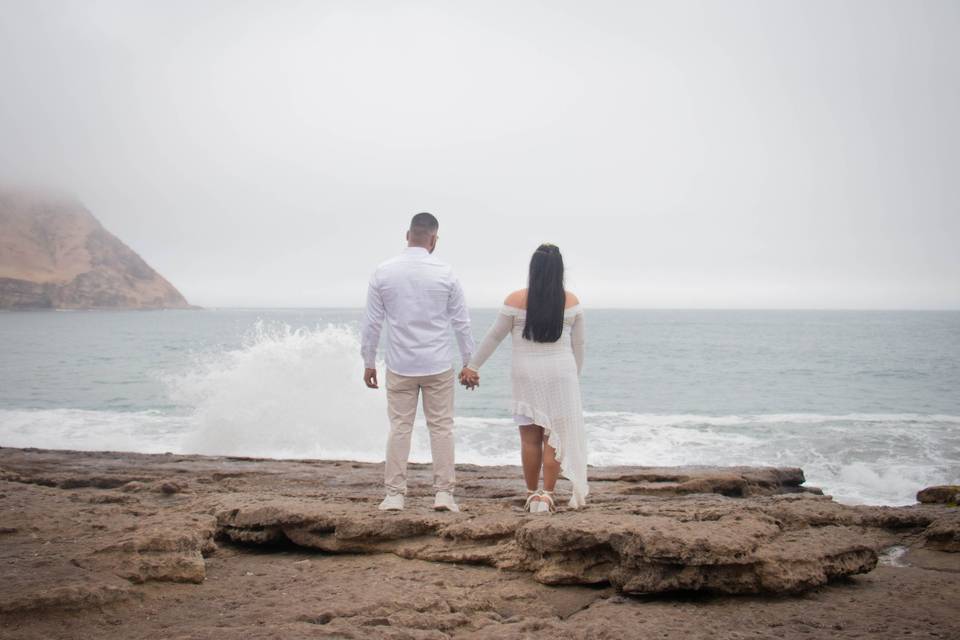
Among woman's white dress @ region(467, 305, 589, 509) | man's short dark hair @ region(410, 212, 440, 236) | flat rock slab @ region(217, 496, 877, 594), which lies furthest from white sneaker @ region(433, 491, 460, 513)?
man's short dark hair @ region(410, 212, 440, 236)

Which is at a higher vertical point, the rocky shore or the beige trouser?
the beige trouser

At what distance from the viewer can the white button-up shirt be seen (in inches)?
187

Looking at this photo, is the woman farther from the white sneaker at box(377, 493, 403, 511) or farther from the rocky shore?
the white sneaker at box(377, 493, 403, 511)

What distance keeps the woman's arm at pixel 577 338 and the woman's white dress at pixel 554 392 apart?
0.06 metres

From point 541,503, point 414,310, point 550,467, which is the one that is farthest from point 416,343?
point 541,503

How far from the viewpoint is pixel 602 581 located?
3.46 m

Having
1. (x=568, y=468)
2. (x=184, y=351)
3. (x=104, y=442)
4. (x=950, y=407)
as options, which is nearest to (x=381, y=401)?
(x=104, y=442)

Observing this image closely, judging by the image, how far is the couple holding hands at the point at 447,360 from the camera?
4727 millimetres

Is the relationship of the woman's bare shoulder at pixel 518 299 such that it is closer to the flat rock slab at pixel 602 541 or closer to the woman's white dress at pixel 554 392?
the woman's white dress at pixel 554 392

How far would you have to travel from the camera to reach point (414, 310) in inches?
188

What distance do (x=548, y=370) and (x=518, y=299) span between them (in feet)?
1.79

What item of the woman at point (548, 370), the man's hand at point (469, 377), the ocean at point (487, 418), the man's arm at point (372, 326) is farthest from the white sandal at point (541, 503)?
the ocean at point (487, 418)

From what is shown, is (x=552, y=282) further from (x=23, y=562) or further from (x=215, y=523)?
(x=23, y=562)

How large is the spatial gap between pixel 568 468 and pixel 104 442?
12.0 m
